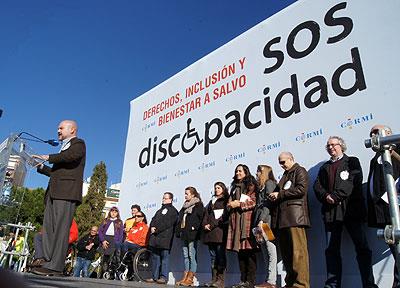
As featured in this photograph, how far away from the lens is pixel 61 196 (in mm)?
3598

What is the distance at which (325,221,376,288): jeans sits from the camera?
362cm

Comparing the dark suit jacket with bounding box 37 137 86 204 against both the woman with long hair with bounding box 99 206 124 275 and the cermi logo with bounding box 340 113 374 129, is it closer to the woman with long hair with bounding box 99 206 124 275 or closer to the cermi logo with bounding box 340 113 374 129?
the cermi logo with bounding box 340 113 374 129

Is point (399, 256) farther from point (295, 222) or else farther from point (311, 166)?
point (311, 166)

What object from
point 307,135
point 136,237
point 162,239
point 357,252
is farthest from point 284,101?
point 136,237

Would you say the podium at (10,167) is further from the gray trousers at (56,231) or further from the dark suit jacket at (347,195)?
the dark suit jacket at (347,195)

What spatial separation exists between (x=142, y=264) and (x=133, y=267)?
211 millimetres

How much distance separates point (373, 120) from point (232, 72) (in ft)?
9.07

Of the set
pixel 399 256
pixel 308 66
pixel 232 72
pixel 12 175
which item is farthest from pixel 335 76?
pixel 12 175

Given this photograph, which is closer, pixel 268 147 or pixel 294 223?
pixel 294 223

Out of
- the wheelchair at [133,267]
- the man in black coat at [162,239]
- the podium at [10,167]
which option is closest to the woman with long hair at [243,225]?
the man in black coat at [162,239]

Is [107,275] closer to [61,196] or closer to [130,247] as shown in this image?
[130,247]

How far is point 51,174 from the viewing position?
3719 mm

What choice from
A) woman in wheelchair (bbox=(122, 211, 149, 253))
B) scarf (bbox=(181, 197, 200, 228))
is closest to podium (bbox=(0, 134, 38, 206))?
woman in wheelchair (bbox=(122, 211, 149, 253))

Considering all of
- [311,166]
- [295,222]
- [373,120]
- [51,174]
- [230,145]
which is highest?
[230,145]
